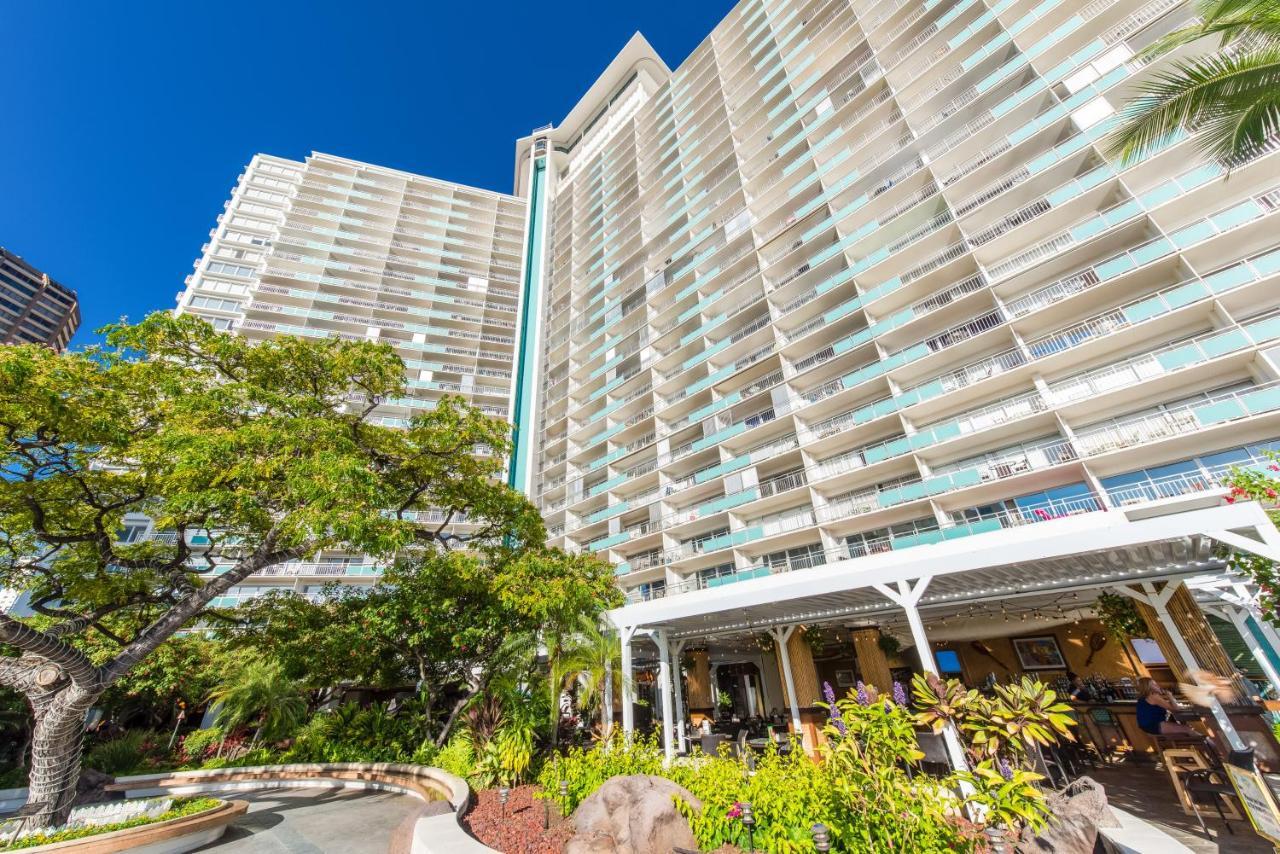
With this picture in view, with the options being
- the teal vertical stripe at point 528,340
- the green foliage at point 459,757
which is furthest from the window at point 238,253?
the green foliage at point 459,757

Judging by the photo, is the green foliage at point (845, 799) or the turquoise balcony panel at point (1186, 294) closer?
the green foliage at point (845, 799)

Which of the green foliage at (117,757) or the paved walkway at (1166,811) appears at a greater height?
the green foliage at (117,757)

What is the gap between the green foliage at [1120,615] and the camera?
37.5 feet

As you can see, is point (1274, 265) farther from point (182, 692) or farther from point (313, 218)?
point (313, 218)

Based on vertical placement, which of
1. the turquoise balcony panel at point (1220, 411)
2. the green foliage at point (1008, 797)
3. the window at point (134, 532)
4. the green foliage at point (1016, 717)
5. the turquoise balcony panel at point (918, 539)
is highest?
the window at point (134, 532)

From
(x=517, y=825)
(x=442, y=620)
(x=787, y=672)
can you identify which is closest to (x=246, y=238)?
(x=442, y=620)

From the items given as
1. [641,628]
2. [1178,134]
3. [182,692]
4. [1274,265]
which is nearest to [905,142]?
[1178,134]

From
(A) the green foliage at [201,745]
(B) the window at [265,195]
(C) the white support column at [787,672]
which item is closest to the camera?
(C) the white support column at [787,672]

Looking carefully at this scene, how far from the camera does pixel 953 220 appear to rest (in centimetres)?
2130

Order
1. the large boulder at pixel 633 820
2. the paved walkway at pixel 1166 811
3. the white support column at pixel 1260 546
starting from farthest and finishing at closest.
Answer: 1. the white support column at pixel 1260 546
2. the paved walkway at pixel 1166 811
3. the large boulder at pixel 633 820

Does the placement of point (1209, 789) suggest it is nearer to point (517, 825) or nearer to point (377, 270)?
point (517, 825)

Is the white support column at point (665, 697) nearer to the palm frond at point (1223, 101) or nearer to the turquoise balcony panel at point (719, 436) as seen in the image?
the palm frond at point (1223, 101)

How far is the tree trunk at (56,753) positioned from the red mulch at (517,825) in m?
6.74

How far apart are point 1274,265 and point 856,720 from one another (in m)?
20.6
